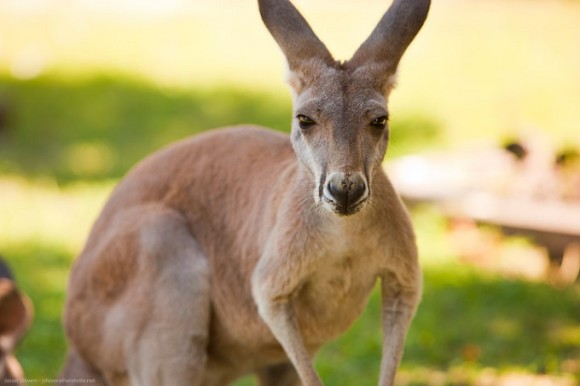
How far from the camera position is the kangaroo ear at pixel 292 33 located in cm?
395

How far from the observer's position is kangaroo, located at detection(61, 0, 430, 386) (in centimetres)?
387

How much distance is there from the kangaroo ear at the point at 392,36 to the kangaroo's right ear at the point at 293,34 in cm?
14

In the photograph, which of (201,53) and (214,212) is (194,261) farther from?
(201,53)

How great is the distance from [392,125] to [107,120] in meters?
3.05

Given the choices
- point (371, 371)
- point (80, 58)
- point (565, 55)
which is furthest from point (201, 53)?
point (371, 371)

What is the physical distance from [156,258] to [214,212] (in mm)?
341

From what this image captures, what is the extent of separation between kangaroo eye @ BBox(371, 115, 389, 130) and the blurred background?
216 centimetres

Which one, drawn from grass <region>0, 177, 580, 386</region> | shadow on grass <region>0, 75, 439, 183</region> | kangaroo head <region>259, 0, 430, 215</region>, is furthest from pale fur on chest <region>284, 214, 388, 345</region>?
shadow on grass <region>0, 75, 439, 183</region>

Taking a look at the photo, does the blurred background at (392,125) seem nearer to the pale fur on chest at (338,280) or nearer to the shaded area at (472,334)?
the shaded area at (472,334)

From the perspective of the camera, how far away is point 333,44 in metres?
12.6

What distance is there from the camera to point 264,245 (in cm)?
436

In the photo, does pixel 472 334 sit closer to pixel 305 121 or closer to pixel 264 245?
pixel 264 245

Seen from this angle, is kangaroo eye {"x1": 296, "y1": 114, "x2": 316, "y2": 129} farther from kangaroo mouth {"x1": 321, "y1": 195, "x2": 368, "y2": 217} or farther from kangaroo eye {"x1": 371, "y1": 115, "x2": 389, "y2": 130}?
kangaroo mouth {"x1": 321, "y1": 195, "x2": 368, "y2": 217}

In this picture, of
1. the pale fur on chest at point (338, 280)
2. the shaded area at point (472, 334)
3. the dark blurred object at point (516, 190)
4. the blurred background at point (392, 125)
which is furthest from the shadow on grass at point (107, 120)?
the pale fur on chest at point (338, 280)
